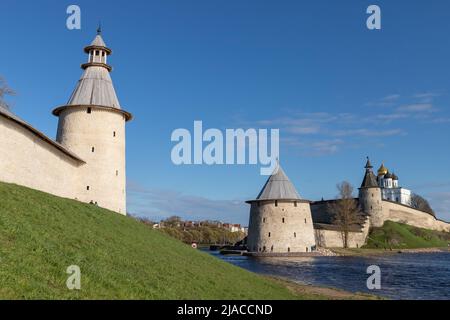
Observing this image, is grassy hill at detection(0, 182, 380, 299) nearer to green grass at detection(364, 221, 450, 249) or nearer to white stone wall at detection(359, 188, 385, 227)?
green grass at detection(364, 221, 450, 249)

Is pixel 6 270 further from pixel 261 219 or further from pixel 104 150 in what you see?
pixel 261 219

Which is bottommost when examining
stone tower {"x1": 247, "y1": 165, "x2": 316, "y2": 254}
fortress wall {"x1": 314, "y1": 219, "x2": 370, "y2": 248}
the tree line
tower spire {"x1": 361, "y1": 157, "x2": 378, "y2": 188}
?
the tree line

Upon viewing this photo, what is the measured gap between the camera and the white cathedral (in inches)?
3841

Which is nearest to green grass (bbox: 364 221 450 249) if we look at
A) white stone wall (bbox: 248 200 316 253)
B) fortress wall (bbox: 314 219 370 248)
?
fortress wall (bbox: 314 219 370 248)

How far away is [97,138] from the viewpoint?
21250 mm

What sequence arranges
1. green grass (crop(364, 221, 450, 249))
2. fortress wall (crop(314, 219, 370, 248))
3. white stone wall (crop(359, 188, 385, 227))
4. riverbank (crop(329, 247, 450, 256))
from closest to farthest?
riverbank (crop(329, 247, 450, 256)) < fortress wall (crop(314, 219, 370, 248)) < green grass (crop(364, 221, 450, 249)) < white stone wall (crop(359, 188, 385, 227))

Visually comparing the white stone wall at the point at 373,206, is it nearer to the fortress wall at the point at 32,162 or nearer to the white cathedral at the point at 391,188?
the white cathedral at the point at 391,188

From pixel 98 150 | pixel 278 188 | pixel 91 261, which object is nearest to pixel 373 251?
pixel 278 188

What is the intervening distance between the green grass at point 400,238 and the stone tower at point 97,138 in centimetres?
4943

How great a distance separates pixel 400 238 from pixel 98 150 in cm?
5653

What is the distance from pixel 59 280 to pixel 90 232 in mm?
4805

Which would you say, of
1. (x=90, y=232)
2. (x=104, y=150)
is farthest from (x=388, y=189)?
(x=90, y=232)

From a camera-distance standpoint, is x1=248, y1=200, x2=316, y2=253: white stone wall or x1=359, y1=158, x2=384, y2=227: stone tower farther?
x1=359, y1=158, x2=384, y2=227: stone tower

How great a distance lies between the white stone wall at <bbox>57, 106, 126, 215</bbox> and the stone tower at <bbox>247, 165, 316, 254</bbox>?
85.9ft
